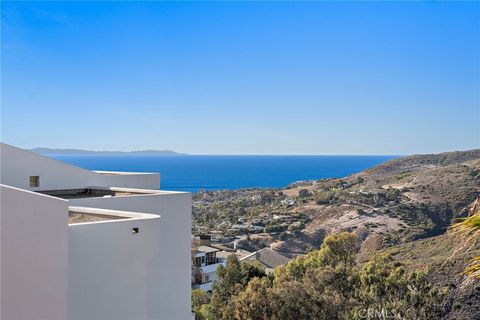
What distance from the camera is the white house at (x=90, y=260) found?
4.93 metres

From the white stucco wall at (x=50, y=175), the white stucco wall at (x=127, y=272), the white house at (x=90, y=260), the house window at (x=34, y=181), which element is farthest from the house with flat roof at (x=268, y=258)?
the white stucco wall at (x=127, y=272)

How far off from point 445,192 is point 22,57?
116 feet

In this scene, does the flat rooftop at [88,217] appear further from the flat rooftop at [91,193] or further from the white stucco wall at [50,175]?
the white stucco wall at [50,175]

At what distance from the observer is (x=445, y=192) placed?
4034 cm

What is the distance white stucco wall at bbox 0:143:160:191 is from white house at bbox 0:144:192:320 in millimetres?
2448

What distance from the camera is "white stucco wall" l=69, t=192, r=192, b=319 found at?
215 inches

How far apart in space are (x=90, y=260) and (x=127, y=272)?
59cm

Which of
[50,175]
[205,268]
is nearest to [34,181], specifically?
[50,175]

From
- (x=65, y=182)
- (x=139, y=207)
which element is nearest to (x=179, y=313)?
(x=139, y=207)

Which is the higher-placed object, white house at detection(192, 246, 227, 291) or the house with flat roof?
white house at detection(192, 246, 227, 291)

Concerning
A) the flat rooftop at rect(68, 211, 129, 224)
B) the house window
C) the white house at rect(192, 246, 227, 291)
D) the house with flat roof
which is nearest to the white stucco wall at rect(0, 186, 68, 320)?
the flat rooftop at rect(68, 211, 129, 224)

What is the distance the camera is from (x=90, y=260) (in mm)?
5539

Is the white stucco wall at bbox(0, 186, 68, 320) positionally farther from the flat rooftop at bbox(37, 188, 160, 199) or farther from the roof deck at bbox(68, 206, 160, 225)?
the flat rooftop at bbox(37, 188, 160, 199)

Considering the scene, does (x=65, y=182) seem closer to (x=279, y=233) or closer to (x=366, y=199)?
(x=279, y=233)
